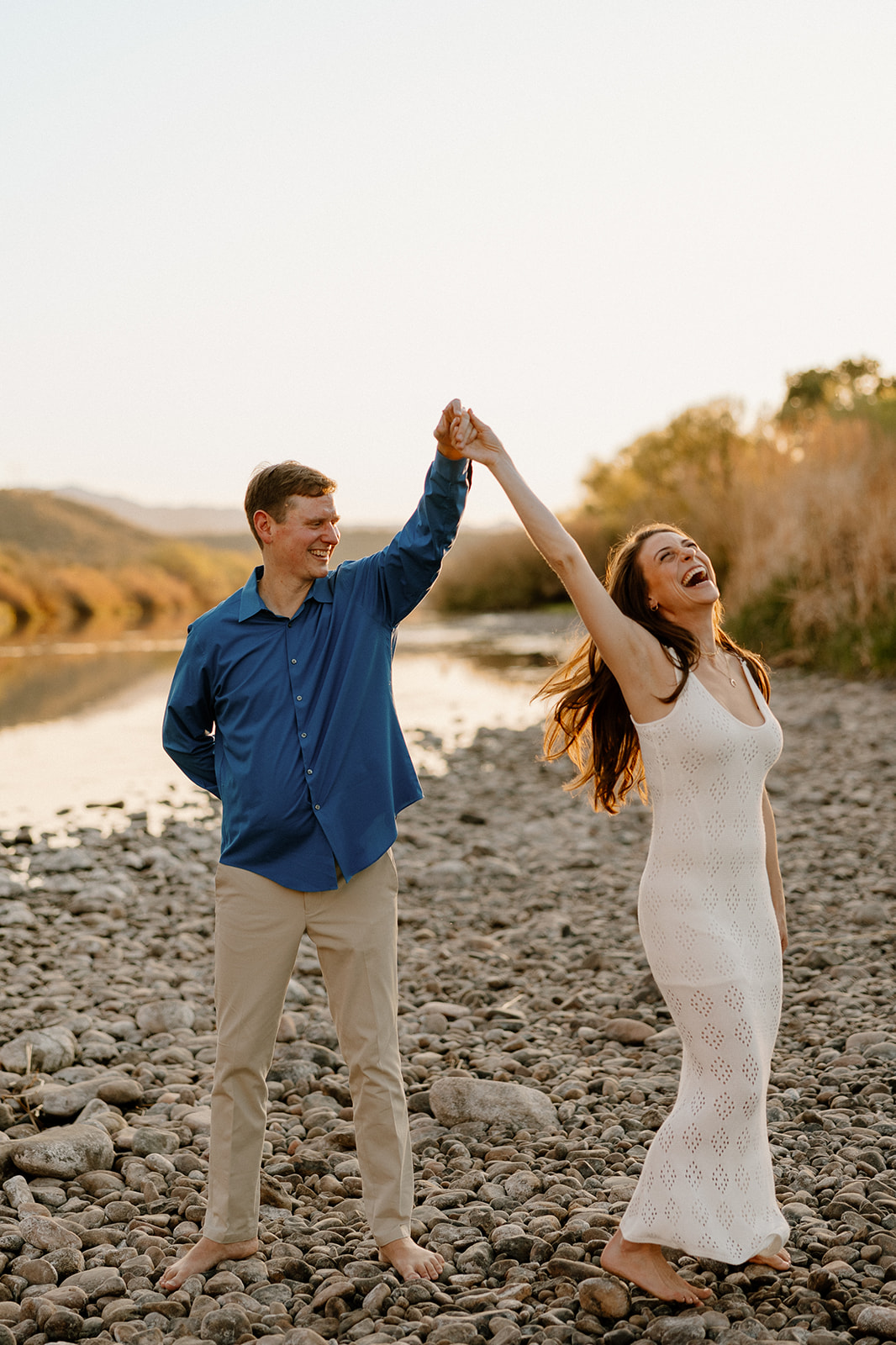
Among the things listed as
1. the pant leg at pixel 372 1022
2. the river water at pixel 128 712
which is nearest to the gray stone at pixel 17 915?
the river water at pixel 128 712

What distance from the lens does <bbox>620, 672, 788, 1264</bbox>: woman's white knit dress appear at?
9.12 feet

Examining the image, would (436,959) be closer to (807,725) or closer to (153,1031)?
(153,1031)

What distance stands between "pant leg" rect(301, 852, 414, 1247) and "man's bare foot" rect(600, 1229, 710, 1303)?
1.81 ft

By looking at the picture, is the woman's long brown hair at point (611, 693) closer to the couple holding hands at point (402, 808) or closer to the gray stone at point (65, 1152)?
the couple holding hands at point (402, 808)

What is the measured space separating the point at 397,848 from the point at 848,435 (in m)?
11.5

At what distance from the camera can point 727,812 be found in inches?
113

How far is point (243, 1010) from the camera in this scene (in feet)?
10.2

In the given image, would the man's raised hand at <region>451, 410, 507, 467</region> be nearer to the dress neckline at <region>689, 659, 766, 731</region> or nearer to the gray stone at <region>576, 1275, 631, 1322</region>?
the dress neckline at <region>689, 659, 766, 731</region>

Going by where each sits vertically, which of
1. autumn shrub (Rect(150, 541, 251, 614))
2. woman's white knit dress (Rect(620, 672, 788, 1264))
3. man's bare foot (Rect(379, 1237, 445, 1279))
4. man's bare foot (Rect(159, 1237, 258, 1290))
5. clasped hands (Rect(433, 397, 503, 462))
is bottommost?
man's bare foot (Rect(159, 1237, 258, 1290))

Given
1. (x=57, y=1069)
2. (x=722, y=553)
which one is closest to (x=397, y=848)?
(x=57, y=1069)

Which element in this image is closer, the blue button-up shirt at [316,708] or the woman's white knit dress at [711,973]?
the woman's white knit dress at [711,973]

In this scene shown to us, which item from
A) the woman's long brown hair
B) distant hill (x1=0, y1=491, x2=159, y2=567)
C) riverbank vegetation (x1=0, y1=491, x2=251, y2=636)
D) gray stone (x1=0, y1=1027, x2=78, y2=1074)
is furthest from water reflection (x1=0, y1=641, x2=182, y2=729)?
distant hill (x1=0, y1=491, x2=159, y2=567)

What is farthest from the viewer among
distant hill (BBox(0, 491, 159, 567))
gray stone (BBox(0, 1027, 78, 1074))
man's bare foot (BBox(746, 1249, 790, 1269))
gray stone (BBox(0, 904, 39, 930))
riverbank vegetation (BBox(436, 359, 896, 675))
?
distant hill (BBox(0, 491, 159, 567))

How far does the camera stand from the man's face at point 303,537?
10.3 ft
